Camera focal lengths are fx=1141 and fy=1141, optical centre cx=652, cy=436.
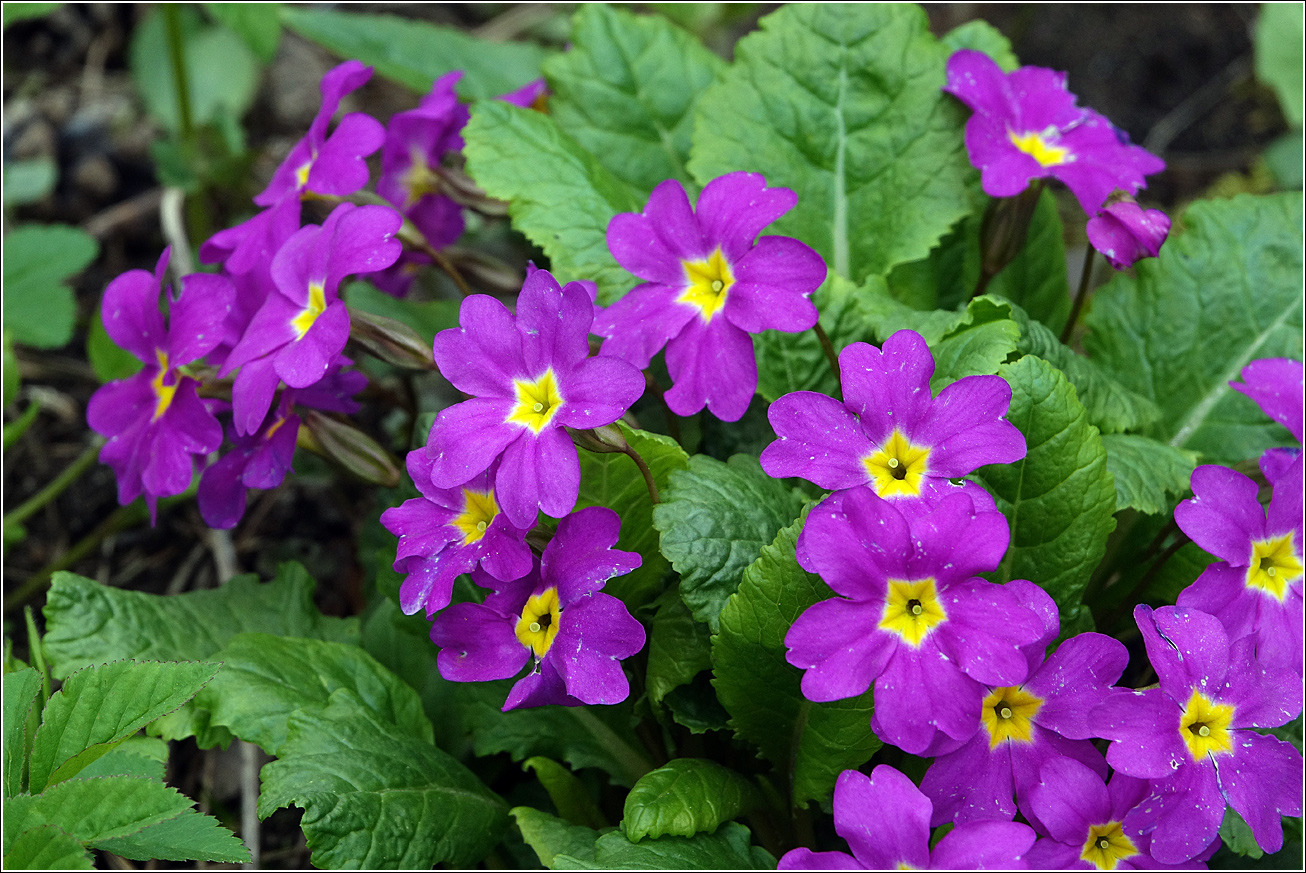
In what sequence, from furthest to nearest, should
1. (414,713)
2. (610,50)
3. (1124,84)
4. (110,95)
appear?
(1124,84) < (110,95) < (610,50) < (414,713)

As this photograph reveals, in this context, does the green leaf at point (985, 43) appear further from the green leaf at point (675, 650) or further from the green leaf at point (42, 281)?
the green leaf at point (42, 281)

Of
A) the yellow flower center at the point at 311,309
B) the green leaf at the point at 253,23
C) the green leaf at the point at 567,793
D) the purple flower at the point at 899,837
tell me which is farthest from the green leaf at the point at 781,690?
the green leaf at the point at 253,23

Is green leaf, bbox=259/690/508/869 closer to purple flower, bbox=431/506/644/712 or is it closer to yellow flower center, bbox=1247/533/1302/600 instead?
purple flower, bbox=431/506/644/712

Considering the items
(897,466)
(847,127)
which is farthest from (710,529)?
(847,127)

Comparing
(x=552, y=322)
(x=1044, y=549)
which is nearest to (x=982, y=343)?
(x=1044, y=549)

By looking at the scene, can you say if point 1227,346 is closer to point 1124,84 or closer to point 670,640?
point 670,640

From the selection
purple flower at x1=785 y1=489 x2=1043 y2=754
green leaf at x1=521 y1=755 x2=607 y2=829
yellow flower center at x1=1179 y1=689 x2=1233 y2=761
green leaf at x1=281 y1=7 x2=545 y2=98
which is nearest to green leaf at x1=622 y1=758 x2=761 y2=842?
green leaf at x1=521 y1=755 x2=607 y2=829
